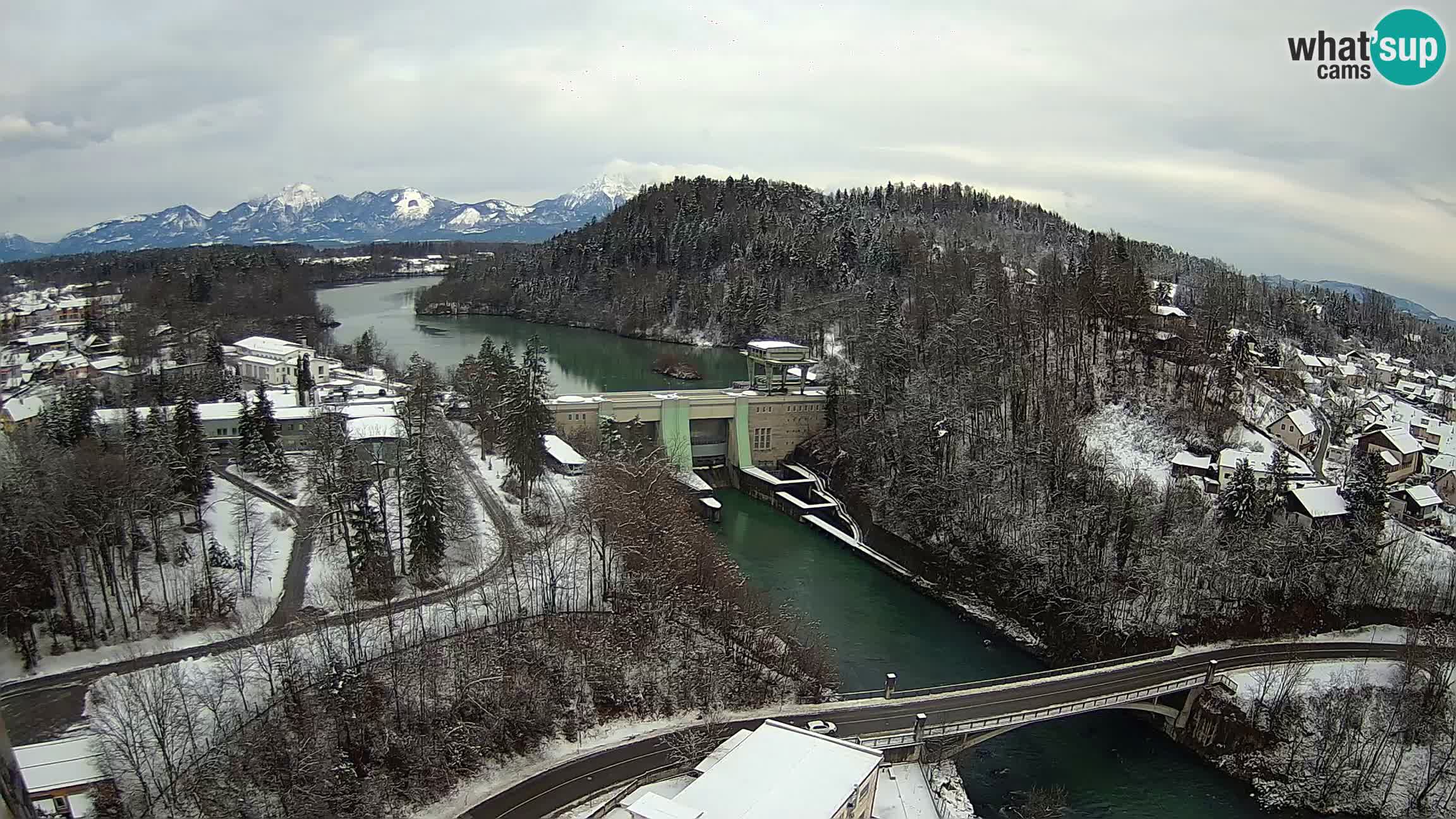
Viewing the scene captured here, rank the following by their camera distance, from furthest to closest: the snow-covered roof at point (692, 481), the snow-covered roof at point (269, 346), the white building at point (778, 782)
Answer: the snow-covered roof at point (269, 346), the snow-covered roof at point (692, 481), the white building at point (778, 782)

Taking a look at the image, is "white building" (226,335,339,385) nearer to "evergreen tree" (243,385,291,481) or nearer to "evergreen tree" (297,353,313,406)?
"evergreen tree" (297,353,313,406)

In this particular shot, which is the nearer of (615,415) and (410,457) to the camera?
(410,457)

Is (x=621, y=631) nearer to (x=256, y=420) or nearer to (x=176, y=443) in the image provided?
(x=176, y=443)

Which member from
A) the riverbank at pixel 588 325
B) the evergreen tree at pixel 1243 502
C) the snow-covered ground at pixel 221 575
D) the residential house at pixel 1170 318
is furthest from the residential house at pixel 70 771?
the riverbank at pixel 588 325

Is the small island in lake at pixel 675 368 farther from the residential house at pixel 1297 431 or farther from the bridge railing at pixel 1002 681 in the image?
the bridge railing at pixel 1002 681

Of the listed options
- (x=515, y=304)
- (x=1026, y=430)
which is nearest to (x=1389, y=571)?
(x=1026, y=430)

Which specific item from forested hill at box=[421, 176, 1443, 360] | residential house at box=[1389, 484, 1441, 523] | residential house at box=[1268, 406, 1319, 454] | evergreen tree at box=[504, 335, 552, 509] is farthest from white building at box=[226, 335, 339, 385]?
residential house at box=[1389, 484, 1441, 523]
